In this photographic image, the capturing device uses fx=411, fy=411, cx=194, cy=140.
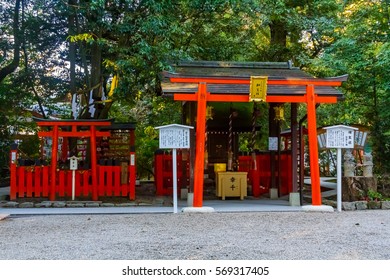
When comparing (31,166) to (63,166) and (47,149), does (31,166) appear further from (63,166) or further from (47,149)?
(47,149)

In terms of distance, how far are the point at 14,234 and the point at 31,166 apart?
3991 millimetres

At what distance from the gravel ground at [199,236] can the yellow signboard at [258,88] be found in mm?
2436

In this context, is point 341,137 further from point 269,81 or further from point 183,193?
point 183,193

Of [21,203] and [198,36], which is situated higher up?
[198,36]

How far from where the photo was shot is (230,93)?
879 cm

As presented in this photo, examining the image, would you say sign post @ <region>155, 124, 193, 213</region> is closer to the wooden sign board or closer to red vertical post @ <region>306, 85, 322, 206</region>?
red vertical post @ <region>306, 85, 322, 206</region>

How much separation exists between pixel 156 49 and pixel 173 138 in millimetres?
2410

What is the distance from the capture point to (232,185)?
10.9 m

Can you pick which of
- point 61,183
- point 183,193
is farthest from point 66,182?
point 183,193

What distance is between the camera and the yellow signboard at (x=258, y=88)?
8.66 metres

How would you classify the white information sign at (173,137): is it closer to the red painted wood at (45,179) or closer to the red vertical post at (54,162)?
the red vertical post at (54,162)

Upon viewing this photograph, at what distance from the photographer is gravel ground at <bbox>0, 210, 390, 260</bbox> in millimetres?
4887

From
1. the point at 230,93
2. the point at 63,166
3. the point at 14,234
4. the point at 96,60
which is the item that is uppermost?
the point at 96,60

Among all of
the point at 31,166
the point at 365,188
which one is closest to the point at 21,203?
the point at 31,166
